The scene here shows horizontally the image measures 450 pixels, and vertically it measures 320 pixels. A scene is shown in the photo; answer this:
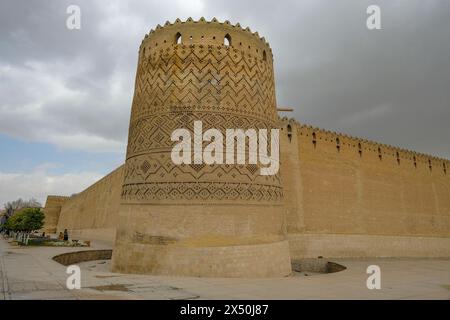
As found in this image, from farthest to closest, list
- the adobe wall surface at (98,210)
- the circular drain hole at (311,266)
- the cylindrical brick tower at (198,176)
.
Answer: the adobe wall surface at (98,210), the circular drain hole at (311,266), the cylindrical brick tower at (198,176)

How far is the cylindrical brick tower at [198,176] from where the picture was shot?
6.61 m

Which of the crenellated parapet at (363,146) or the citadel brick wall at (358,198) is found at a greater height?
the crenellated parapet at (363,146)

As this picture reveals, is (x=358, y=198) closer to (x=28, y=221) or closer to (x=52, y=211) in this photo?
(x=28, y=221)

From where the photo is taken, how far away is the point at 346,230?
43.3 ft

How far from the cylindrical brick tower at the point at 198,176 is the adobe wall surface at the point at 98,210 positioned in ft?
39.9

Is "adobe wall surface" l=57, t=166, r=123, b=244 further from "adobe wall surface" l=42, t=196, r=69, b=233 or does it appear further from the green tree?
"adobe wall surface" l=42, t=196, r=69, b=233

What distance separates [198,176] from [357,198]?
951cm

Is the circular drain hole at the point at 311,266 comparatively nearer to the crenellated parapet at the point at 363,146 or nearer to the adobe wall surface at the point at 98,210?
the crenellated parapet at the point at 363,146

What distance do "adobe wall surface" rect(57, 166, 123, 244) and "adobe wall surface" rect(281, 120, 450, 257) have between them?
10.9 meters

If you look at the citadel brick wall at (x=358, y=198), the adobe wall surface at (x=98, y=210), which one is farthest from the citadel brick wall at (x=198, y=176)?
the adobe wall surface at (x=98, y=210)

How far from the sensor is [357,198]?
45.8 feet

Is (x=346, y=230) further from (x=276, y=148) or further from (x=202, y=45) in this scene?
(x=202, y=45)

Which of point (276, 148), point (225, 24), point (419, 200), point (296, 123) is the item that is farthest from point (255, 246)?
point (419, 200)

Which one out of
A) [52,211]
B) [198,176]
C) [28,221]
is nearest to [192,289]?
[198,176]
